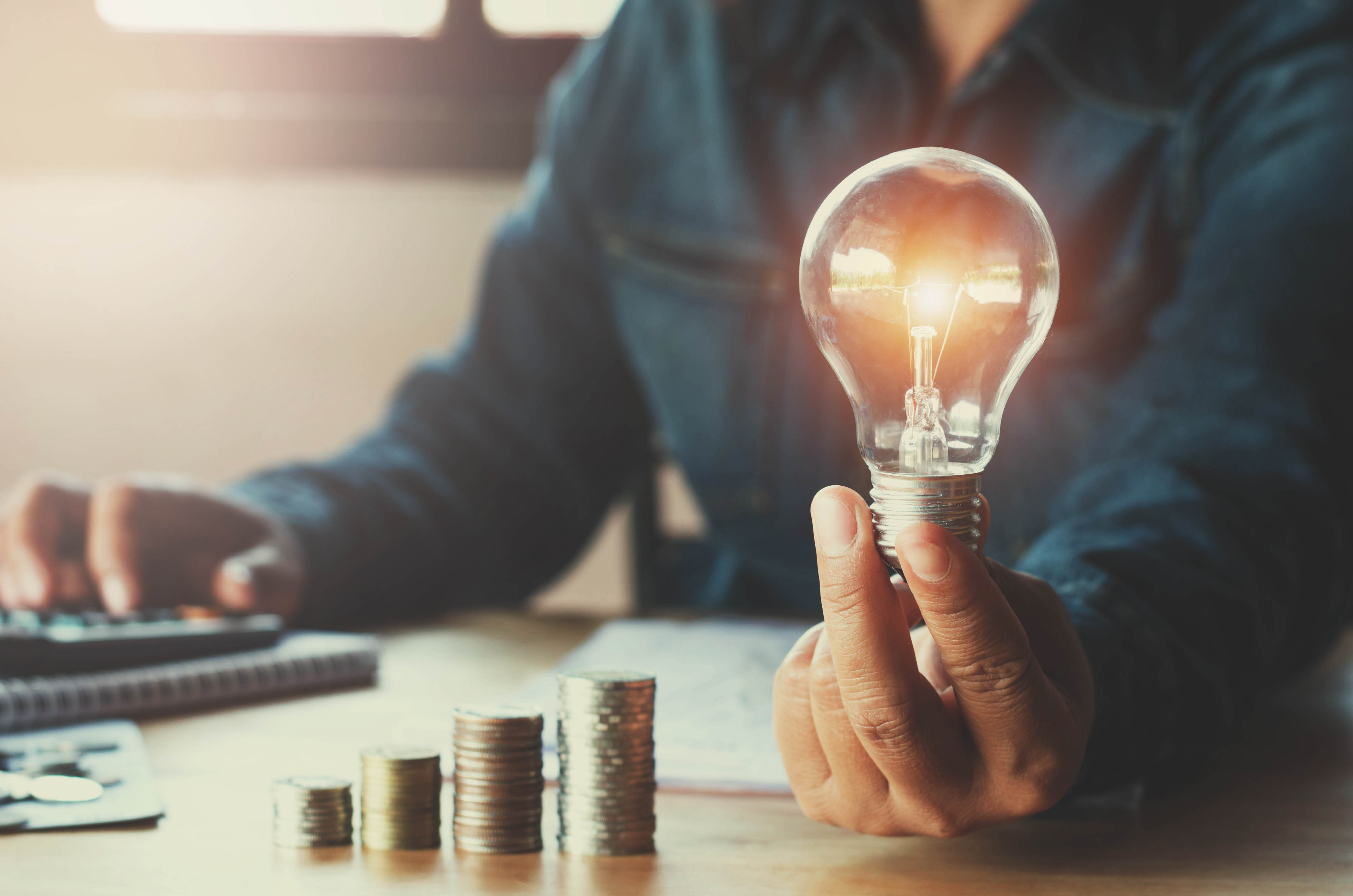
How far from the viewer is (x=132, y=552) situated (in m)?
0.91

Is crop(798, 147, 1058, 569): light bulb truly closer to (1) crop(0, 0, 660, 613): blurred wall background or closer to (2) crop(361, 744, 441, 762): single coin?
(2) crop(361, 744, 441, 762): single coin

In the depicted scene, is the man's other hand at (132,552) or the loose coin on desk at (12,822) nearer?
the loose coin on desk at (12,822)

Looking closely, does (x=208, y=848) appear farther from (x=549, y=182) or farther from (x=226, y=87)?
(x=226, y=87)

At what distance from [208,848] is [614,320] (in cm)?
102

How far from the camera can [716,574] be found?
4.86 ft

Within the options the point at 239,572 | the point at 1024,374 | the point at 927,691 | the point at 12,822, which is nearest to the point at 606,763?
the point at 927,691

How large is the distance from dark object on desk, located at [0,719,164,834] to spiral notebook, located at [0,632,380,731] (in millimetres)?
13

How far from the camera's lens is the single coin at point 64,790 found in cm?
53

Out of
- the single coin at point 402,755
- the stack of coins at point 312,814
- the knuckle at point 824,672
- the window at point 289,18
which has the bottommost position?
the stack of coins at point 312,814

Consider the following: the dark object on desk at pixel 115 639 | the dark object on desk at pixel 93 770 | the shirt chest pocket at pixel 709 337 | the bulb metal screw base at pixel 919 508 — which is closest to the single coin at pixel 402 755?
the dark object on desk at pixel 93 770

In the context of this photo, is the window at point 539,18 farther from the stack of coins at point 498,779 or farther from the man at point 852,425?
the stack of coins at point 498,779

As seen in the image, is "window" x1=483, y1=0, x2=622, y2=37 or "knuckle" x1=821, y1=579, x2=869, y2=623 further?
"window" x1=483, y1=0, x2=622, y2=37

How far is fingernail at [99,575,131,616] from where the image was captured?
0.90 m

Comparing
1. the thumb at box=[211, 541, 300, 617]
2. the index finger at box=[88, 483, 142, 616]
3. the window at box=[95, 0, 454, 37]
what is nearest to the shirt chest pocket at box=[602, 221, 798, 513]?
the thumb at box=[211, 541, 300, 617]
